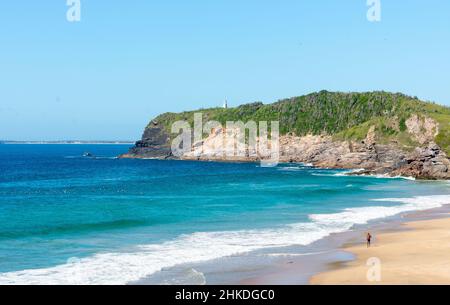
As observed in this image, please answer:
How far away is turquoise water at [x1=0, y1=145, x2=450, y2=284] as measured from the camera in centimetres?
3033

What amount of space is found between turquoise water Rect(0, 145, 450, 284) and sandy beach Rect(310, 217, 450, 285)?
15.6ft

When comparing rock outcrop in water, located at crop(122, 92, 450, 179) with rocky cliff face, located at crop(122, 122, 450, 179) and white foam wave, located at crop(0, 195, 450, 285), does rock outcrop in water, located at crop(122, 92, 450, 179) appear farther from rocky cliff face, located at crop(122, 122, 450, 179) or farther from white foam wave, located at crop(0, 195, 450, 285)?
white foam wave, located at crop(0, 195, 450, 285)

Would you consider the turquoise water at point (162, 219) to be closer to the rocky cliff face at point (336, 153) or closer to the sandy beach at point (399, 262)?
the sandy beach at point (399, 262)

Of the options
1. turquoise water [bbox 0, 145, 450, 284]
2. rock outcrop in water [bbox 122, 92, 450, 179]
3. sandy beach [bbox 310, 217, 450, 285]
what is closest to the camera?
sandy beach [bbox 310, 217, 450, 285]

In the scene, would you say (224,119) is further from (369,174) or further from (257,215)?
(257,215)

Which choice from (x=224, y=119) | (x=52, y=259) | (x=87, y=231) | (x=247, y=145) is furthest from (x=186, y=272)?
(x=224, y=119)

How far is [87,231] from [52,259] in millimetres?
10014

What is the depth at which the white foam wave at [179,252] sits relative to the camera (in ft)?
87.9

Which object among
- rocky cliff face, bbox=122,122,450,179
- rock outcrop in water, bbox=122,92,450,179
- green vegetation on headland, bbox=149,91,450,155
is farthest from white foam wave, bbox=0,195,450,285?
green vegetation on headland, bbox=149,91,450,155

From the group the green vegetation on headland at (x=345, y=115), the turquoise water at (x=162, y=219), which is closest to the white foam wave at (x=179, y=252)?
the turquoise water at (x=162, y=219)

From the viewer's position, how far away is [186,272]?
27.7 m

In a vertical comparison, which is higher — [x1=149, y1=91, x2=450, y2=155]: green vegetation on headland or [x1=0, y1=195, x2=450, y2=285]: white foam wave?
[x1=149, y1=91, x2=450, y2=155]: green vegetation on headland

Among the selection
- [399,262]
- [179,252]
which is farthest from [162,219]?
[399,262]

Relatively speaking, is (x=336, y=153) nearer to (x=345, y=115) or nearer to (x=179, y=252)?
(x=345, y=115)
